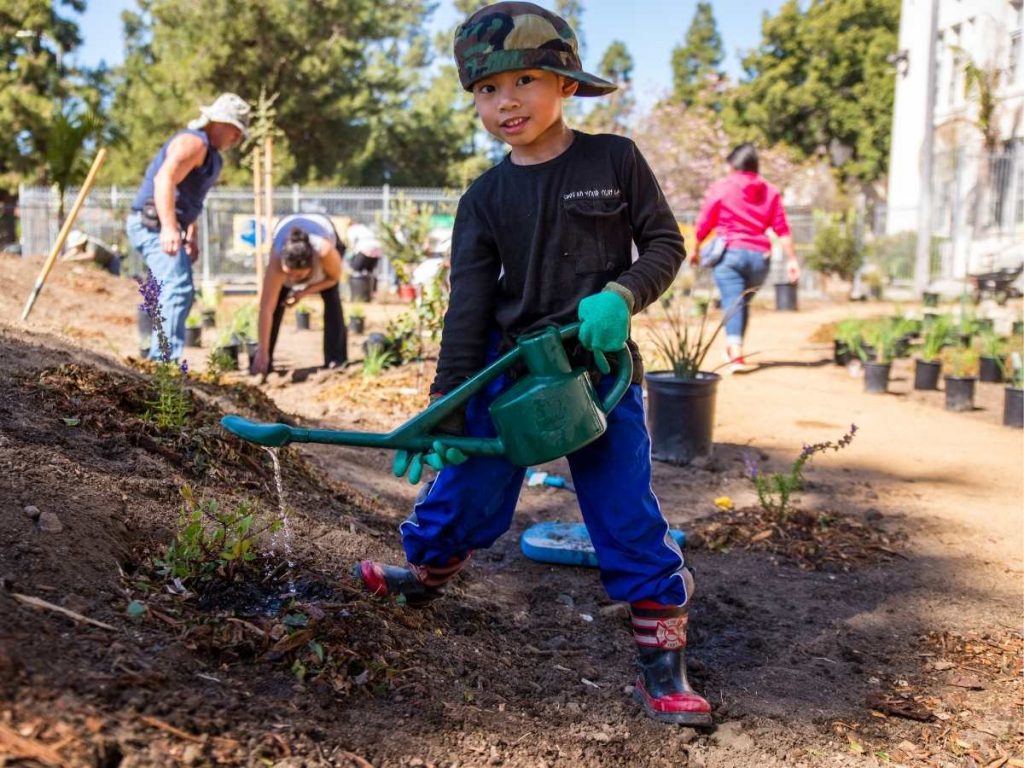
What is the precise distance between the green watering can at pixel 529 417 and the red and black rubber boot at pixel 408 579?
484mm

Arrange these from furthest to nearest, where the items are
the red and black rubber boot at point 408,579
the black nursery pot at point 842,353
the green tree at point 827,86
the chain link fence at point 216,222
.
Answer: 1. the green tree at point 827,86
2. the chain link fence at point 216,222
3. the black nursery pot at point 842,353
4. the red and black rubber boot at point 408,579

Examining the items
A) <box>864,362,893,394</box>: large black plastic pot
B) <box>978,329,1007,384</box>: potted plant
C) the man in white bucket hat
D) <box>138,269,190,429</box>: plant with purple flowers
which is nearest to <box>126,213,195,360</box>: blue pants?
the man in white bucket hat

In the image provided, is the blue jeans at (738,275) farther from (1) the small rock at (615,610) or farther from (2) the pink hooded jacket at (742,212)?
(1) the small rock at (615,610)

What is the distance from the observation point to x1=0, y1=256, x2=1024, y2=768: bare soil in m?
1.82

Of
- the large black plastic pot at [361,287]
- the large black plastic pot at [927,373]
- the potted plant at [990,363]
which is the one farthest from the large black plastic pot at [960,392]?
the large black plastic pot at [361,287]

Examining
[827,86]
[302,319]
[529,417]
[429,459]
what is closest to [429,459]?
[429,459]

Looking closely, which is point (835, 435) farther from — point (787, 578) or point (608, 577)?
point (608, 577)

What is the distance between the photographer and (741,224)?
7973mm

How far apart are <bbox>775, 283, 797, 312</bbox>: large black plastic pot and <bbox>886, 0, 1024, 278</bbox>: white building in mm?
3363

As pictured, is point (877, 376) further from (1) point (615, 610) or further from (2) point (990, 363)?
(1) point (615, 610)

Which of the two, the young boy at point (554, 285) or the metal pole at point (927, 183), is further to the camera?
the metal pole at point (927, 183)

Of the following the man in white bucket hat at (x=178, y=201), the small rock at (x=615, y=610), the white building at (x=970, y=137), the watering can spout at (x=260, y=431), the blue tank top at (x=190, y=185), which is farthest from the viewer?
the white building at (x=970, y=137)

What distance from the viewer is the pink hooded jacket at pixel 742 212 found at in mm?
7961

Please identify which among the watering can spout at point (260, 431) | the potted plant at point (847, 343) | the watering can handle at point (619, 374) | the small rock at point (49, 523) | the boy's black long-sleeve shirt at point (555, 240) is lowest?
the small rock at point (49, 523)
